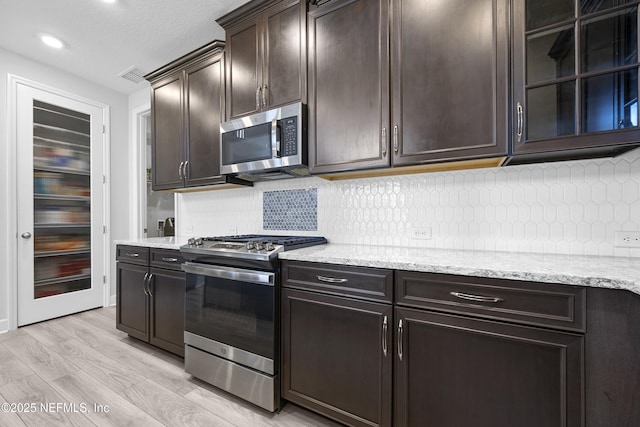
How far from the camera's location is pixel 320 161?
6.27ft

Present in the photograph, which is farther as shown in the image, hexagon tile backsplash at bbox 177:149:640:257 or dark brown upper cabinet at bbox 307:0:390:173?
dark brown upper cabinet at bbox 307:0:390:173

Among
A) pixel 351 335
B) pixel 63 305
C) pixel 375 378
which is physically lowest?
pixel 63 305

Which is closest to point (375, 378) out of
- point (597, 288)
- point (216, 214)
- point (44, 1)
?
point (597, 288)

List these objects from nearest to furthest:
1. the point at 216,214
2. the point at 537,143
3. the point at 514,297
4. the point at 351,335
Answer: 1. the point at 514,297
2. the point at 537,143
3. the point at 351,335
4. the point at 216,214

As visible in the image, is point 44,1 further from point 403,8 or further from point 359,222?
point 359,222

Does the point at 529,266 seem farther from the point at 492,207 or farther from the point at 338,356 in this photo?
the point at 338,356

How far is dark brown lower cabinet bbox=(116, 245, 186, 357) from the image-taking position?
2.24m

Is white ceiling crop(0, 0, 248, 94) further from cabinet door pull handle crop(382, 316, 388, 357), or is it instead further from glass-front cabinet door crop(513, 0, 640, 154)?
cabinet door pull handle crop(382, 316, 388, 357)

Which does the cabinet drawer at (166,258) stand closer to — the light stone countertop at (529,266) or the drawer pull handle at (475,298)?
the light stone countertop at (529,266)

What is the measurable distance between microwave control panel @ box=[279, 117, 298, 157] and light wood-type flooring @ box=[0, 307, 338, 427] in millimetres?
1589

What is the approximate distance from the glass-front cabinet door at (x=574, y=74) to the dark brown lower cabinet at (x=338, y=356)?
109 cm

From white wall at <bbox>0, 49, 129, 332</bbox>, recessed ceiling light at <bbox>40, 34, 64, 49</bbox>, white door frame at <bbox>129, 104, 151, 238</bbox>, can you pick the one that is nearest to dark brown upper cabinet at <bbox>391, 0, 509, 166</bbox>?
recessed ceiling light at <bbox>40, 34, 64, 49</bbox>

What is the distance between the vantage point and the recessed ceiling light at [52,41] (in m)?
2.67

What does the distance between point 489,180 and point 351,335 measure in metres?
1.18
